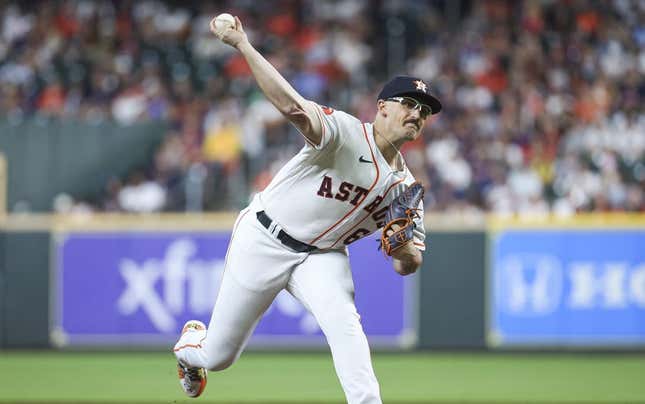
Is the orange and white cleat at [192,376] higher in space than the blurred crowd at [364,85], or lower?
lower

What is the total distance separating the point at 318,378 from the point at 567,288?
363cm

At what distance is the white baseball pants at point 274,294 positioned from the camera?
224 inches

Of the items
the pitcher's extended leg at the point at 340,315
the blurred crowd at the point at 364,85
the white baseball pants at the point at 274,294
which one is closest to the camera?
the pitcher's extended leg at the point at 340,315

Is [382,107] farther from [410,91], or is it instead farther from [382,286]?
[382,286]

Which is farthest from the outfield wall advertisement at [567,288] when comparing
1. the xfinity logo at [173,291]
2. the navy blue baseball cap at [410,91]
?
the navy blue baseball cap at [410,91]

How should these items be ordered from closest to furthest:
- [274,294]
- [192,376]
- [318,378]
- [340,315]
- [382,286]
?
1. [340,315]
2. [274,294]
3. [192,376]
4. [318,378]
5. [382,286]

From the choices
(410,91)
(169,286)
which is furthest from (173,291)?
(410,91)

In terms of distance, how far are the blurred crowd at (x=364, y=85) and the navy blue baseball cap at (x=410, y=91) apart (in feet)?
27.5

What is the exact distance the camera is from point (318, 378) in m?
10.8

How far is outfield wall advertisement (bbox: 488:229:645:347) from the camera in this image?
1269 cm

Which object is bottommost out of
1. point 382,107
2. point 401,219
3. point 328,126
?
point 401,219

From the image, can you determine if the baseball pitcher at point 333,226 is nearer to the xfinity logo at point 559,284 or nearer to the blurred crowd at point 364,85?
the xfinity logo at point 559,284

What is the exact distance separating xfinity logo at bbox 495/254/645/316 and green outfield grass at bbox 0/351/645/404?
626 mm

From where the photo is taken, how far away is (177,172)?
14.6m
